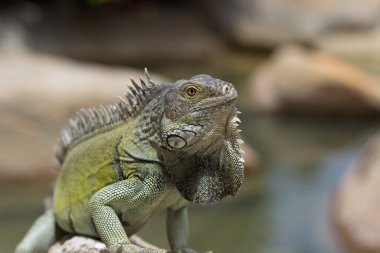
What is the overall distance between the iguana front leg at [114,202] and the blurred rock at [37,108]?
19.2ft

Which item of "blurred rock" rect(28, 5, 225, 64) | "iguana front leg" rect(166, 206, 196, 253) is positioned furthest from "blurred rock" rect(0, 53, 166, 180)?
"blurred rock" rect(28, 5, 225, 64)

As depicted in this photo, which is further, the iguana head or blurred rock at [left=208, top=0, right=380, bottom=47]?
blurred rock at [left=208, top=0, right=380, bottom=47]

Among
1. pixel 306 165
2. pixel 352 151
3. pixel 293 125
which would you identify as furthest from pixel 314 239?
pixel 293 125

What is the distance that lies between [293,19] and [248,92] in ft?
13.2

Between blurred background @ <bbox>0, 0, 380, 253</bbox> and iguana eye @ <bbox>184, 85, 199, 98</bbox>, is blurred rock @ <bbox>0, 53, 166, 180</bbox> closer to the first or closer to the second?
blurred background @ <bbox>0, 0, 380, 253</bbox>

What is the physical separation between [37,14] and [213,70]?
4431mm

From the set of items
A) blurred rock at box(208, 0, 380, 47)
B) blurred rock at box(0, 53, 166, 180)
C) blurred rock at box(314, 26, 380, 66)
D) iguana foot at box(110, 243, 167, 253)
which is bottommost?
iguana foot at box(110, 243, 167, 253)

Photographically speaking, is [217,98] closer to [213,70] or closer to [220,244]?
[220,244]

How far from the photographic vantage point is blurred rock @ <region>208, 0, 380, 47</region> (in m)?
17.5

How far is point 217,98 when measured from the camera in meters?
2.96

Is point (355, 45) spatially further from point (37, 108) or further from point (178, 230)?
point (178, 230)

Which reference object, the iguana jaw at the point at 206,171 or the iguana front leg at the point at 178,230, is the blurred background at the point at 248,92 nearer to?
the iguana front leg at the point at 178,230

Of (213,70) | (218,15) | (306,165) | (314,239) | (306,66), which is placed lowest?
(314,239)

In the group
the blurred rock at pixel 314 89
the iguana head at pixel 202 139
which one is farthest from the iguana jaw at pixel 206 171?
the blurred rock at pixel 314 89
